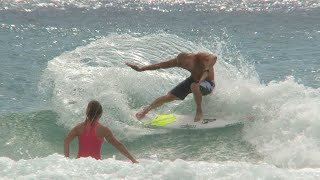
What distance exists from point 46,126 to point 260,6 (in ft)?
42.5

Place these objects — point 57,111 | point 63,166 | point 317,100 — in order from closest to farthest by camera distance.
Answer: point 63,166 < point 317,100 < point 57,111

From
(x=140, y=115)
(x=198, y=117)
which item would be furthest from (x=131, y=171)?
(x=140, y=115)

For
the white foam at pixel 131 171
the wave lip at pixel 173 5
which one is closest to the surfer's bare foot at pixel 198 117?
the white foam at pixel 131 171

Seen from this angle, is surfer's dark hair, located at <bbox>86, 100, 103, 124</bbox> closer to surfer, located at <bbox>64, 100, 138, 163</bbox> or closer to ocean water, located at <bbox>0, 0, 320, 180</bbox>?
surfer, located at <bbox>64, 100, 138, 163</bbox>

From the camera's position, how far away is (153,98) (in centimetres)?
1200

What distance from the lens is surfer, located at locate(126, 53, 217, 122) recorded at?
10.5 meters

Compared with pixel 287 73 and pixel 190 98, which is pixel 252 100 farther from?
pixel 287 73

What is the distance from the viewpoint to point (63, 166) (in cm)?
685

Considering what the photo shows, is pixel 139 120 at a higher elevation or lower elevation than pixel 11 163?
lower

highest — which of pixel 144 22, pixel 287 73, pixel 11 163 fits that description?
pixel 11 163

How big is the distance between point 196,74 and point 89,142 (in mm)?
3354

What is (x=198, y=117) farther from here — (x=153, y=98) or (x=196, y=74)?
(x=153, y=98)

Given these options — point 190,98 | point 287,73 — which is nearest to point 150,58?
point 190,98

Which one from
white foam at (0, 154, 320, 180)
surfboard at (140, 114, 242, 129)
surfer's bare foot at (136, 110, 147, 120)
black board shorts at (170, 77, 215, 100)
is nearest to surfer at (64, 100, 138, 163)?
white foam at (0, 154, 320, 180)
